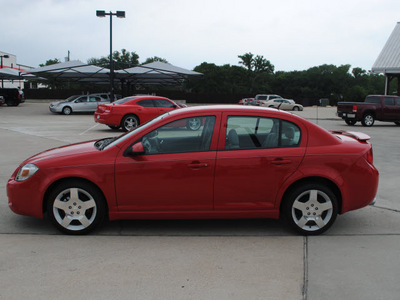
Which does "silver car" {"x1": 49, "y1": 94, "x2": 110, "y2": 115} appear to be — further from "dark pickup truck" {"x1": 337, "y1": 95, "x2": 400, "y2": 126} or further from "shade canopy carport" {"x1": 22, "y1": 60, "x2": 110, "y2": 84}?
"dark pickup truck" {"x1": 337, "y1": 95, "x2": 400, "y2": 126}

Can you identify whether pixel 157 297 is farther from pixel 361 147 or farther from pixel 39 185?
pixel 361 147

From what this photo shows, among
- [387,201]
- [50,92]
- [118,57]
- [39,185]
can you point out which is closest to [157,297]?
[39,185]

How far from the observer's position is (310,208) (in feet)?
16.1

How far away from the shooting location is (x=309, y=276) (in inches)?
152

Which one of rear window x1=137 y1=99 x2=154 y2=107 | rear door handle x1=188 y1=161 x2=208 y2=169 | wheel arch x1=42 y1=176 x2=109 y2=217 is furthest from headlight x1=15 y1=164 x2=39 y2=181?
rear window x1=137 y1=99 x2=154 y2=107

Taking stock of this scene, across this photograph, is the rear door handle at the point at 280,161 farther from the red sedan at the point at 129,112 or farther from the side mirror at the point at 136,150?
the red sedan at the point at 129,112

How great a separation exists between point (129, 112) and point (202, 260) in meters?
13.5

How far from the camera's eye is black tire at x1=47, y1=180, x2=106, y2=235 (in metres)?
4.79

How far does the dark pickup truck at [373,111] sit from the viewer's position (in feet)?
73.0

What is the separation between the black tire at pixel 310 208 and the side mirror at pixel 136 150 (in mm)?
1737

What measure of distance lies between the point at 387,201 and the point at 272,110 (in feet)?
8.78

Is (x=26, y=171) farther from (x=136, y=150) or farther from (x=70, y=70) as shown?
(x=70, y=70)

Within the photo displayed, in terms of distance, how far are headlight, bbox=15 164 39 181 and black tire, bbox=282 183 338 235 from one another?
9.44 ft

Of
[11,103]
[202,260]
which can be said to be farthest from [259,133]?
[11,103]
